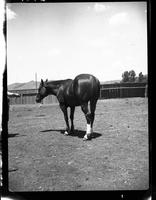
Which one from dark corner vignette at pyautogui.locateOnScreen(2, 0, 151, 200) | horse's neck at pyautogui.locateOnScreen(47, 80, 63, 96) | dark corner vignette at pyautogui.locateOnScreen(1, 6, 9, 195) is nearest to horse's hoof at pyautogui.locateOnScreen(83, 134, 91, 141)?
dark corner vignette at pyautogui.locateOnScreen(2, 0, 151, 200)

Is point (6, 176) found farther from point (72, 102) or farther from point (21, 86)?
point (72, 102)

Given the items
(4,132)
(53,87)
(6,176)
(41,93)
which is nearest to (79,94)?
(53,87)

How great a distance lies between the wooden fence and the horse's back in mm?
176

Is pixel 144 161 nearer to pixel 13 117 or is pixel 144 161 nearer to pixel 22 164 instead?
pixel 22 164

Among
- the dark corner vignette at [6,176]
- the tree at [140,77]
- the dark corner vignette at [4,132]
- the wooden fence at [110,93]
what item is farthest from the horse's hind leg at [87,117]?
the dark corner vignette at [4,132]

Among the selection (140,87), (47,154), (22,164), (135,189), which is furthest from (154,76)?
(22,164)

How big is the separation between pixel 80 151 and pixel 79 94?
135 cm

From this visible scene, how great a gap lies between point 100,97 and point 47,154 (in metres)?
1.70

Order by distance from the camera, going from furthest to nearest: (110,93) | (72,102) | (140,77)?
(110,93)
(72,102)
(140,77)

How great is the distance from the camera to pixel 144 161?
16.7 ft

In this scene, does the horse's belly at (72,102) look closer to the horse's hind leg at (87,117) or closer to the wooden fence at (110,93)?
the horse's hind leg at (87,117)

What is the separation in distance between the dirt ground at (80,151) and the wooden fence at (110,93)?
16cm

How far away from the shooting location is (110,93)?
6523 mm

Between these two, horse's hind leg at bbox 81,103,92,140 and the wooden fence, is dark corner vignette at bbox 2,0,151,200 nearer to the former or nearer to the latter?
Result: the wooden fence
